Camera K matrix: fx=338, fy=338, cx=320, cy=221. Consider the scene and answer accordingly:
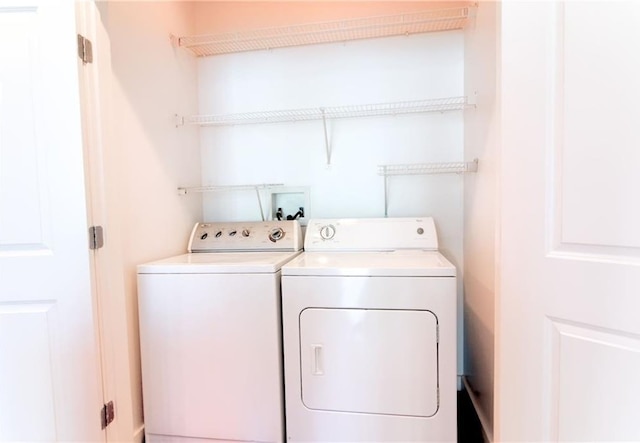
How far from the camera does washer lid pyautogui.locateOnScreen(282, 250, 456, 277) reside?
54.9 inches

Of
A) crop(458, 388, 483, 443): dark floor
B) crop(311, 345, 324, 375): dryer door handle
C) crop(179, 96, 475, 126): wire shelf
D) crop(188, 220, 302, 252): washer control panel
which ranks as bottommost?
crop(458, 388, 483, 443): dark floor

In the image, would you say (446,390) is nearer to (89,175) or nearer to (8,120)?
(89,175)

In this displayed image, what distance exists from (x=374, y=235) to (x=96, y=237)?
137 cm

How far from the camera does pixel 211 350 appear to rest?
1.54 m

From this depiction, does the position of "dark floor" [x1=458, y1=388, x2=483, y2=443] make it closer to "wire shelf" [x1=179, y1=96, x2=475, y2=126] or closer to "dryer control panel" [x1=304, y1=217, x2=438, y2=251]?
"dryer control panel" [x1=304, y1=217, x2=438, y2=251]

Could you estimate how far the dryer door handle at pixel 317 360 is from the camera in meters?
1.46

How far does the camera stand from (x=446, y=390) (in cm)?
137

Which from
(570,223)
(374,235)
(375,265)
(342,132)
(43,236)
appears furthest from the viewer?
(342,132)

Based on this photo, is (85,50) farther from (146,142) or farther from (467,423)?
(467,423)

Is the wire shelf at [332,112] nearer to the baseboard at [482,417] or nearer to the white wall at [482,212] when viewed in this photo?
the white wall at [482,212]

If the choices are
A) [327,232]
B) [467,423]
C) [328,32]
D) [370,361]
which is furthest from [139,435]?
[328,32]

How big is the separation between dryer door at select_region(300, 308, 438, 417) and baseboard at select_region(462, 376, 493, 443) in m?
0.39

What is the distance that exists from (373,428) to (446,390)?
35cm

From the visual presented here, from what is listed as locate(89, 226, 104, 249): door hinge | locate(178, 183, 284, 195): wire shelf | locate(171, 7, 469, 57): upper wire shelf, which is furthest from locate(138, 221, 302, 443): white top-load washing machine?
locate(171, 7, 469, 57): upper wire shelf
